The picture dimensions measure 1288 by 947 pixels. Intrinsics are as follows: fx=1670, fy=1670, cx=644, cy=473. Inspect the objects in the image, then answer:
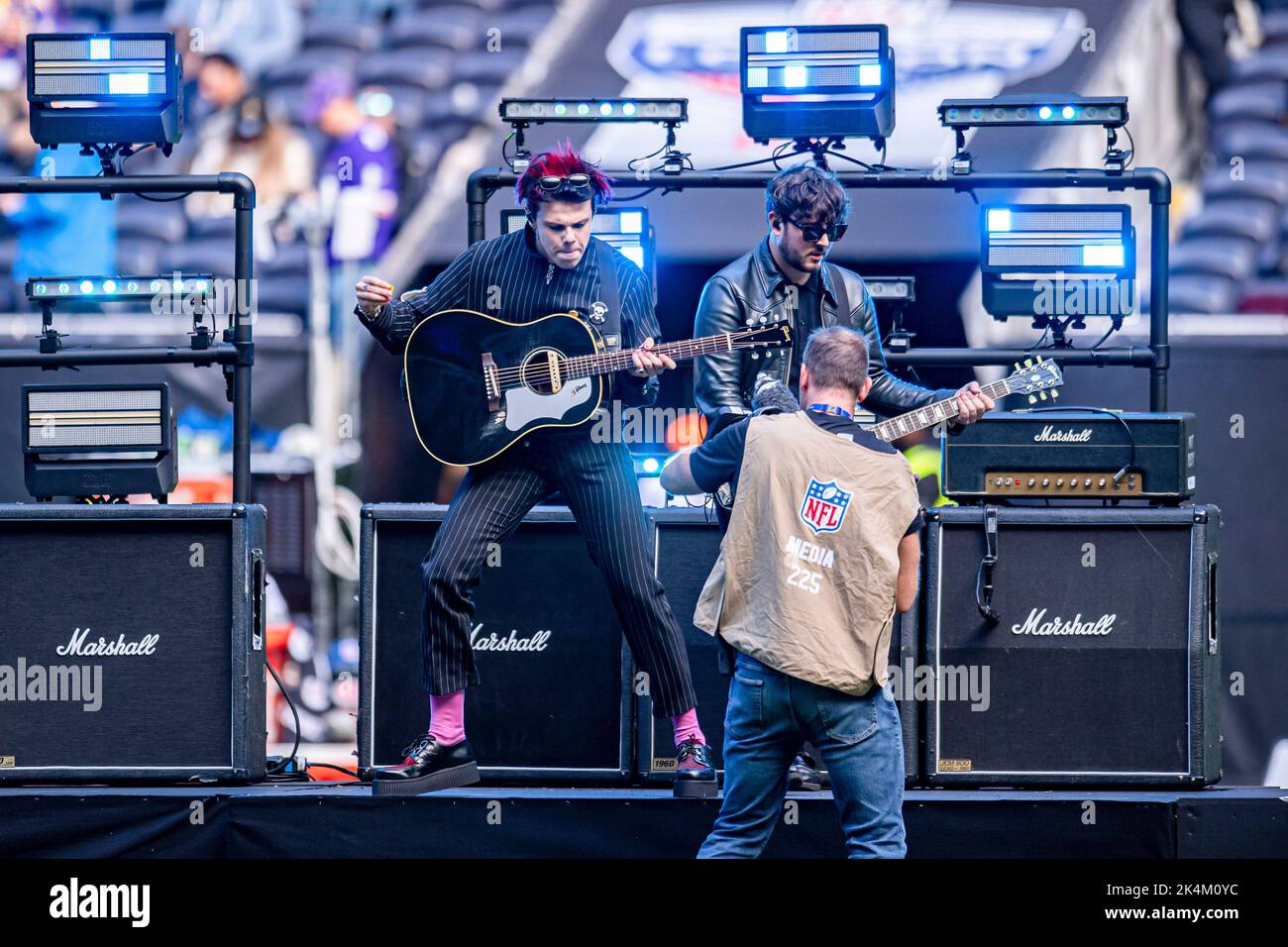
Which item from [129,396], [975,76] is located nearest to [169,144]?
[129,396]

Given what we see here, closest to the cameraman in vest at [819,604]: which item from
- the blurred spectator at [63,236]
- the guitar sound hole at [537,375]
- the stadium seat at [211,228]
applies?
the guitar sound hole at [537,375]

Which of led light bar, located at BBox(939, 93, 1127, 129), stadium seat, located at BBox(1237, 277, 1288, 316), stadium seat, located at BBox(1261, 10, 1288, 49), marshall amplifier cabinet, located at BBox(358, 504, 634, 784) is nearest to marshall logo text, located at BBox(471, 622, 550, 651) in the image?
marshall amplifier cabinet, located at BBox(358, 504, 634, 784)

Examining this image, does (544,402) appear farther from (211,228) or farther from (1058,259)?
(211,228)

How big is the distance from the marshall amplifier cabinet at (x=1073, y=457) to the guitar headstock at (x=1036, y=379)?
0.57 feet

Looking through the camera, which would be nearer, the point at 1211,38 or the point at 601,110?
the point at 601,110

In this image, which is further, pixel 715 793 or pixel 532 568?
pixel 532 568

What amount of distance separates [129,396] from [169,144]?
829mm

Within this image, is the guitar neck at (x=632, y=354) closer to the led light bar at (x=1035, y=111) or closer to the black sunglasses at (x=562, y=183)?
the black sunglasses at (x=562, y=183)

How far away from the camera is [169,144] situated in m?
5.23

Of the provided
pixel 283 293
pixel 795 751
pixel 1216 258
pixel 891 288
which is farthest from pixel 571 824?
pixel 1216 258

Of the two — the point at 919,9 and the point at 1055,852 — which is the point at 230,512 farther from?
the point at 919,9

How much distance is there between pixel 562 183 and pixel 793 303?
0.75m

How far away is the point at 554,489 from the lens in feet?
15.4

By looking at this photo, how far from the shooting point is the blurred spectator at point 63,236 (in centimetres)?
859
